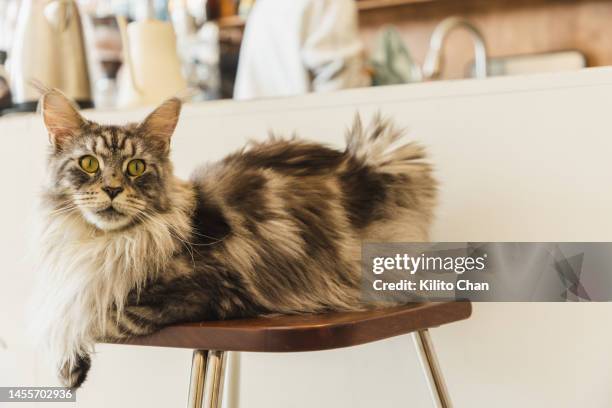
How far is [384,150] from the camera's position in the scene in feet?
3.51

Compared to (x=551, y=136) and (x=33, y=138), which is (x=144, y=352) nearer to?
(x=33, y=138)

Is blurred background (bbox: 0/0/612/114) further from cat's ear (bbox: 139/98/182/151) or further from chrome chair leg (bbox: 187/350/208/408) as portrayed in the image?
chrome chair leg (bbox: 187/350/208/408)

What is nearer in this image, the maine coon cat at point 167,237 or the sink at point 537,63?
the maine coon cat at point 167,237

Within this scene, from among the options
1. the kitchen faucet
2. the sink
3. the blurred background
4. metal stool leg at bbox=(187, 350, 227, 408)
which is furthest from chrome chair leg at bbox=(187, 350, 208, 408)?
the sink

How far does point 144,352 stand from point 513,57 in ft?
7.11

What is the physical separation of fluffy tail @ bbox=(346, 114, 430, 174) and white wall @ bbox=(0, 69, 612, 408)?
0.13 m

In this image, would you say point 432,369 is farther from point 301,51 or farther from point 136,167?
point 301,51

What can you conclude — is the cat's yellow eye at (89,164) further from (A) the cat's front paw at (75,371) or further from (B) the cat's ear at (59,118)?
(A) the cat's front paw at (75,371)

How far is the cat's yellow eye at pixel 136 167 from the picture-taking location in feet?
2.87

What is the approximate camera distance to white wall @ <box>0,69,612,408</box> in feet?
3.73

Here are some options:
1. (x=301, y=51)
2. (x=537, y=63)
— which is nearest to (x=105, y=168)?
(x=301, y=51)

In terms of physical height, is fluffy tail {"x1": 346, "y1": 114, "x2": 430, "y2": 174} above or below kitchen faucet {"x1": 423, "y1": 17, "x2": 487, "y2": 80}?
below

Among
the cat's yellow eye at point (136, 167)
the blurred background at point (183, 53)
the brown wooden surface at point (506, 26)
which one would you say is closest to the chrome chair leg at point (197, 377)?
the cat's yellow eye at point (136, 167)

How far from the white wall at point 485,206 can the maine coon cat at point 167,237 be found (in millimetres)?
264
